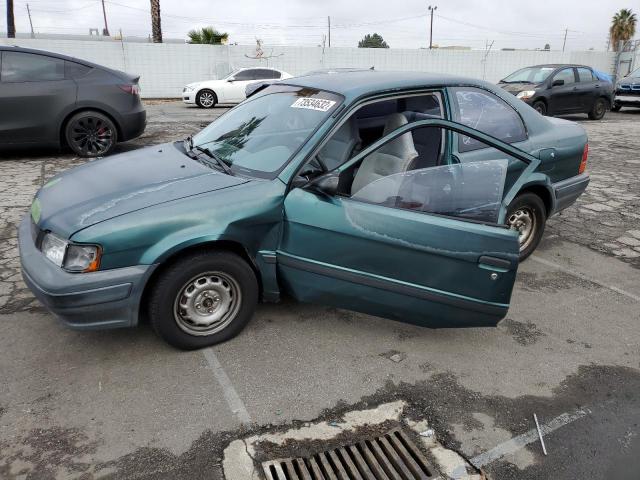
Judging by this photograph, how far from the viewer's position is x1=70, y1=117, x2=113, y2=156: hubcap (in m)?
7.68

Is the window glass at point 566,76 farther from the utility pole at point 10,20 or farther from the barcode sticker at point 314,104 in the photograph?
the utility pole at point 10,20

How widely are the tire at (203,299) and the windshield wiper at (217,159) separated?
0.60 metres

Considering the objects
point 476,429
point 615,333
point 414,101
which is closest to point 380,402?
point 476,429

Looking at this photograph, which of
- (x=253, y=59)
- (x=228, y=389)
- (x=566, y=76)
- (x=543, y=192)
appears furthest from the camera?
(x=253, y=59)

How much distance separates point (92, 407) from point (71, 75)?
20.7 feet

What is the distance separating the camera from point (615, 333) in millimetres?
3699

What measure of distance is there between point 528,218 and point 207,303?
304cm

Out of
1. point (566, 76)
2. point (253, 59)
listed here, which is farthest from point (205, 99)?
point (566, 76)

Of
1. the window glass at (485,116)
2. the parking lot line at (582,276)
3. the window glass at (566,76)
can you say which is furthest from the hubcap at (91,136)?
the window glass at (566,76)

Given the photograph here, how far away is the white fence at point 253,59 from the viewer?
68.6 feet

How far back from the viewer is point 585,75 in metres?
14.8

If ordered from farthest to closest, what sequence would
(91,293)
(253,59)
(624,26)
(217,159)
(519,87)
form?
(624,26) < (253,59) < (519,87) < (217,159) < (91,293)

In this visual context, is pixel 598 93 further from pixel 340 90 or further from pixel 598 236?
pixel 340 90

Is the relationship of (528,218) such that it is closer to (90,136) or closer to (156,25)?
(90,136)
